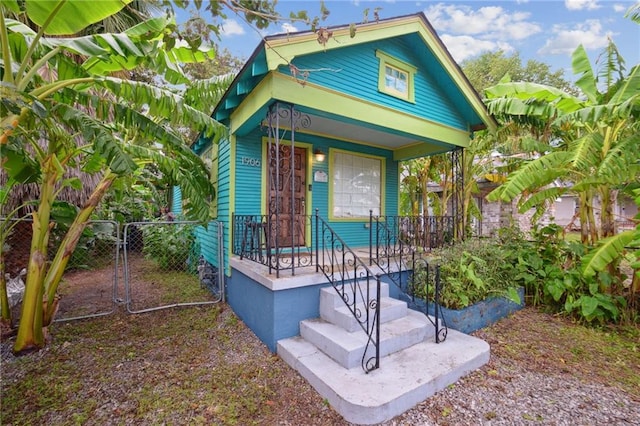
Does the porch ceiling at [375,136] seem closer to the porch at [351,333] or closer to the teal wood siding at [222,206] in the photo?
the teal wood siding at [222,206]

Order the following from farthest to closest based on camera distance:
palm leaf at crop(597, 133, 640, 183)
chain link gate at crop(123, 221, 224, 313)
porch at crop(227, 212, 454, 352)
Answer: chain link gate at crop(123, 221, 224, 313) → palm leaf at crop(597, 133, 640, 183) → porch at crop(227, 212, 454, 352)

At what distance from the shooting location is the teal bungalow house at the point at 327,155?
150 inches

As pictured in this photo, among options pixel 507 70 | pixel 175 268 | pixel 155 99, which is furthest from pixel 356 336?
pixel 507 70

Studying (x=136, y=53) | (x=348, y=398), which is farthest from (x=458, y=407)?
(x=136, y=53)

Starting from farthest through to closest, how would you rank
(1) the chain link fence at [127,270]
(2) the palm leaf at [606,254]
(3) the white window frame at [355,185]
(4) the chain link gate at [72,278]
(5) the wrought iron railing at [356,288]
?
1. (3) the white window frame at [355,185]
2. (1) the chain link fence at [127,270]
3. (4) the chain link gate at [72,278]
4. (2) the palm leaf at [606,254]
5. (5) the wrought iron railing at [356,288]

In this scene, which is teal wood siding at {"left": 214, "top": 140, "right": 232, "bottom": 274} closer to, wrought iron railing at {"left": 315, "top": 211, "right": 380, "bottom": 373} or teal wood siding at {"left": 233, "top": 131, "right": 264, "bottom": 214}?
teal wood siding at {"left": 233, "top": 131, "right": 264, "bottom": 214}

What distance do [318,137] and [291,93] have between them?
2.44 metres

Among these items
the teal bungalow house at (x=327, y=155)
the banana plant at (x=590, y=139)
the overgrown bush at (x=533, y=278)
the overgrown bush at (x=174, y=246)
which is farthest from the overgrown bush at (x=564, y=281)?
the overgrown bush at (x=174, y=246)

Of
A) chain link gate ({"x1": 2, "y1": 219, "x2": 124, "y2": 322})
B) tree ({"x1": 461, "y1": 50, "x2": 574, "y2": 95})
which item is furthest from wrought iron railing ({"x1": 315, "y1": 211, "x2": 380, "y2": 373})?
tree ({"x1": 461, "y1": 50, "x2": 574, "y2": 95})

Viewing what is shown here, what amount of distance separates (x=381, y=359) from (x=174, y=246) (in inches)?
278

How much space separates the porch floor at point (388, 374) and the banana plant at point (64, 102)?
9.82 feet

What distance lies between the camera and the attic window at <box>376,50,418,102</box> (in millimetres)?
5352

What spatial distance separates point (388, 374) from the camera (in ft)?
9.43

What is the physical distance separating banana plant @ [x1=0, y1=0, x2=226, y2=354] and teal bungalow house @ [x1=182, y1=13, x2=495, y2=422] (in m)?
1.05
